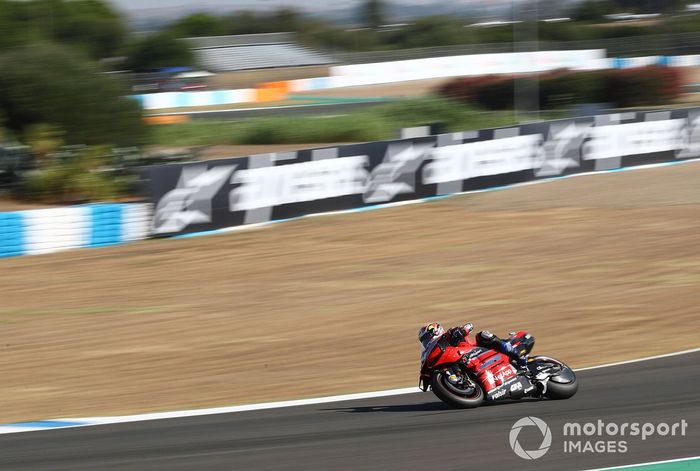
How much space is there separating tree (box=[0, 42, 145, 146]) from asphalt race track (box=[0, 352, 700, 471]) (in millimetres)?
17341

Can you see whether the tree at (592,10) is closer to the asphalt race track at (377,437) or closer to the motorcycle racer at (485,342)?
the asphalt race track at (377,437)

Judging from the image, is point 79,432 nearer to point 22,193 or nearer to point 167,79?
point 22,193

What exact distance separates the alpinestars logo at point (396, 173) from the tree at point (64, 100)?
800cm

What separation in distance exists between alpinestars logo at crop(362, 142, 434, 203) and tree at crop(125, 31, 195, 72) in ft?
191

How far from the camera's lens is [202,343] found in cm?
966

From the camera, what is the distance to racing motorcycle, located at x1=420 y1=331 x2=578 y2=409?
6.25 metres

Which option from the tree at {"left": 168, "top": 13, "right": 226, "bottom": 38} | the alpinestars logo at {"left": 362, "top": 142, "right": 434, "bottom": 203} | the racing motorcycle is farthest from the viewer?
the tree at {"left": 168, "top": 13, "right": 226, "bottom": 38}

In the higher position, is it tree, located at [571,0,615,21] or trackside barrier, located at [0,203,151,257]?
tree, located at [571,0,615,21]

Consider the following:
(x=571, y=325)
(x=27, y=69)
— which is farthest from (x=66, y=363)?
(x=27, y=69)

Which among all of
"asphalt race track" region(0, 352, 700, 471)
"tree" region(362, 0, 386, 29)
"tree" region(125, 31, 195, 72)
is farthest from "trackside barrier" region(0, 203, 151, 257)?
"tree" region(362, 0, 386, 29)

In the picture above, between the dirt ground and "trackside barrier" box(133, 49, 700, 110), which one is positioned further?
"trackside barrier" box(133, 49, 700, 110)

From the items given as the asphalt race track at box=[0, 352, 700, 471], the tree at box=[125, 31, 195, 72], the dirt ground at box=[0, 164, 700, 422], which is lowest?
the dirt ground at box=[0, 164, 700, 422]

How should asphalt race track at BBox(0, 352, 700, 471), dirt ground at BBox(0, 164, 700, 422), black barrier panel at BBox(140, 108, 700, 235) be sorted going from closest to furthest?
1. asphalt race track at BBox(0, 352, 700, 471)
2. dirt ground at BBox(0, 164, 700, 422)
3. black barrier panel at BBox(140, 108, 700, 235)

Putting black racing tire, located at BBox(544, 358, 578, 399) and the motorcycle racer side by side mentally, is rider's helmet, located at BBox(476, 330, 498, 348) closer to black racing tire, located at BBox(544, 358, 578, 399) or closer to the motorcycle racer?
the motorcycle racer
